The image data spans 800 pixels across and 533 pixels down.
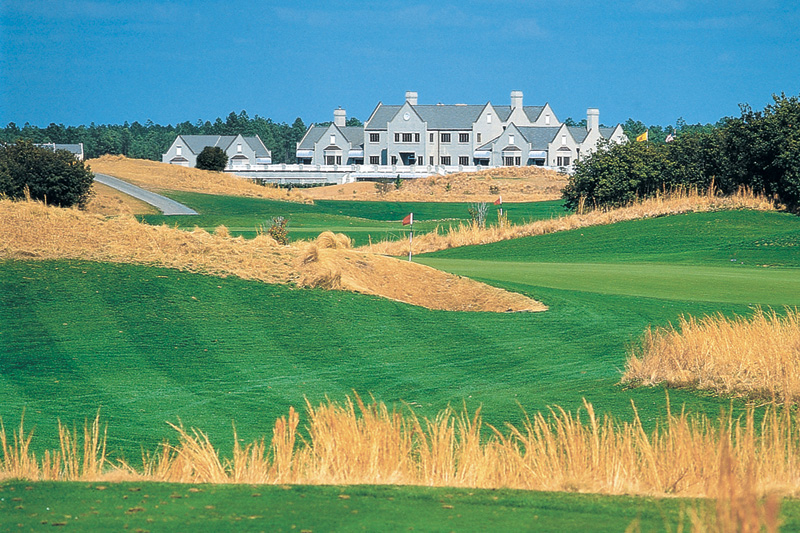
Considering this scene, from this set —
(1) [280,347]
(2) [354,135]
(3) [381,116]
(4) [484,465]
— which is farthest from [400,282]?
(2) [354,135]

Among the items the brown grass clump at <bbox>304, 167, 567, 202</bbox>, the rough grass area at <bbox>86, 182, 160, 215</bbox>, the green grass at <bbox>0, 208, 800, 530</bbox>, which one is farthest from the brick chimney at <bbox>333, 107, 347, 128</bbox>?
the green grass at <bbox>0, 208, 800, 530</bbox>

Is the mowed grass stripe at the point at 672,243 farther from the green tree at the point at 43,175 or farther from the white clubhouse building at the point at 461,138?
the white clubhouse building at the point at 461,138

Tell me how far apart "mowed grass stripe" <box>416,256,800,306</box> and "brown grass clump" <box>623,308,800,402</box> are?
6141 millimetres

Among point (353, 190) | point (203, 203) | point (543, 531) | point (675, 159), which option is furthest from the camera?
point (353, 190)

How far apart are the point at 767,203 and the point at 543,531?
30813 mm

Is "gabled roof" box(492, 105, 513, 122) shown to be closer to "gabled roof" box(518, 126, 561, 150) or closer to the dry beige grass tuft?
"gabled roof" box(518, 126, 561, 150)

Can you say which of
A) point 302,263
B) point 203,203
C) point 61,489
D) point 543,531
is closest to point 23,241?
point 302,263

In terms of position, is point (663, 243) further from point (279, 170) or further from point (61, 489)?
point (279, 170)

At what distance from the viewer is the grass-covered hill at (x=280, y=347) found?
10.1m

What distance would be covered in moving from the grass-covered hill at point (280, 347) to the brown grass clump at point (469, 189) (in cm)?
4712

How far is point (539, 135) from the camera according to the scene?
107375 millimetres

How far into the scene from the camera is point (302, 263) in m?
17.8

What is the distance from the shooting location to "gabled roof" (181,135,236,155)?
396 ft

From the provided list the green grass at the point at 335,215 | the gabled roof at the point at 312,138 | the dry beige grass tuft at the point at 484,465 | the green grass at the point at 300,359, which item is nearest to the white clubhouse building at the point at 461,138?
the gabled roof at the point at 312,138
